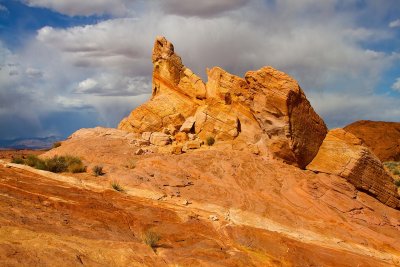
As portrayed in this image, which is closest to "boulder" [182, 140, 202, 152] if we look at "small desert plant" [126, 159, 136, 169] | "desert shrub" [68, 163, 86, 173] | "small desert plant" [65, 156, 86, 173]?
"small desert plant" [126, 159, 136, 169]

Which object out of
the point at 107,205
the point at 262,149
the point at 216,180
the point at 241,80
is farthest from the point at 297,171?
the point at 107,205

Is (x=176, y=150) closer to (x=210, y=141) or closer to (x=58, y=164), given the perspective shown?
(x=210, y=141)

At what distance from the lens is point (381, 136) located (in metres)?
53.8

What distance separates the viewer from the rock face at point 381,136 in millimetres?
51844

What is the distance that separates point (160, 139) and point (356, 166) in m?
12.2

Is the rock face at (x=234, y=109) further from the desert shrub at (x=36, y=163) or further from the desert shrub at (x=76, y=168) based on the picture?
the desert shrub at (x=36, y=163)

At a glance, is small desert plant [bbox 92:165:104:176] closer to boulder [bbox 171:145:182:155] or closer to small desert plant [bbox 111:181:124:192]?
small desert plant [bbox 111:181:124:192]

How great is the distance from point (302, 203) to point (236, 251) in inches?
305

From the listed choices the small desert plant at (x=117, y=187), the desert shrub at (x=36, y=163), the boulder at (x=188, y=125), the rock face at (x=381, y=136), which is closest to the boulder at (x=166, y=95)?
the boulder at (x=188, y=125)

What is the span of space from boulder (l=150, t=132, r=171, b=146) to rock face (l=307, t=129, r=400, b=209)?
30.0 ft

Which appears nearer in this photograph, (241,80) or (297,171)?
(297,171)

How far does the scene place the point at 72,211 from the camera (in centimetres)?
1277

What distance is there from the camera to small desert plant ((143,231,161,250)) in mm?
11132

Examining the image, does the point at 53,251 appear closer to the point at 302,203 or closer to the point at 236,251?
the point at 236,251
